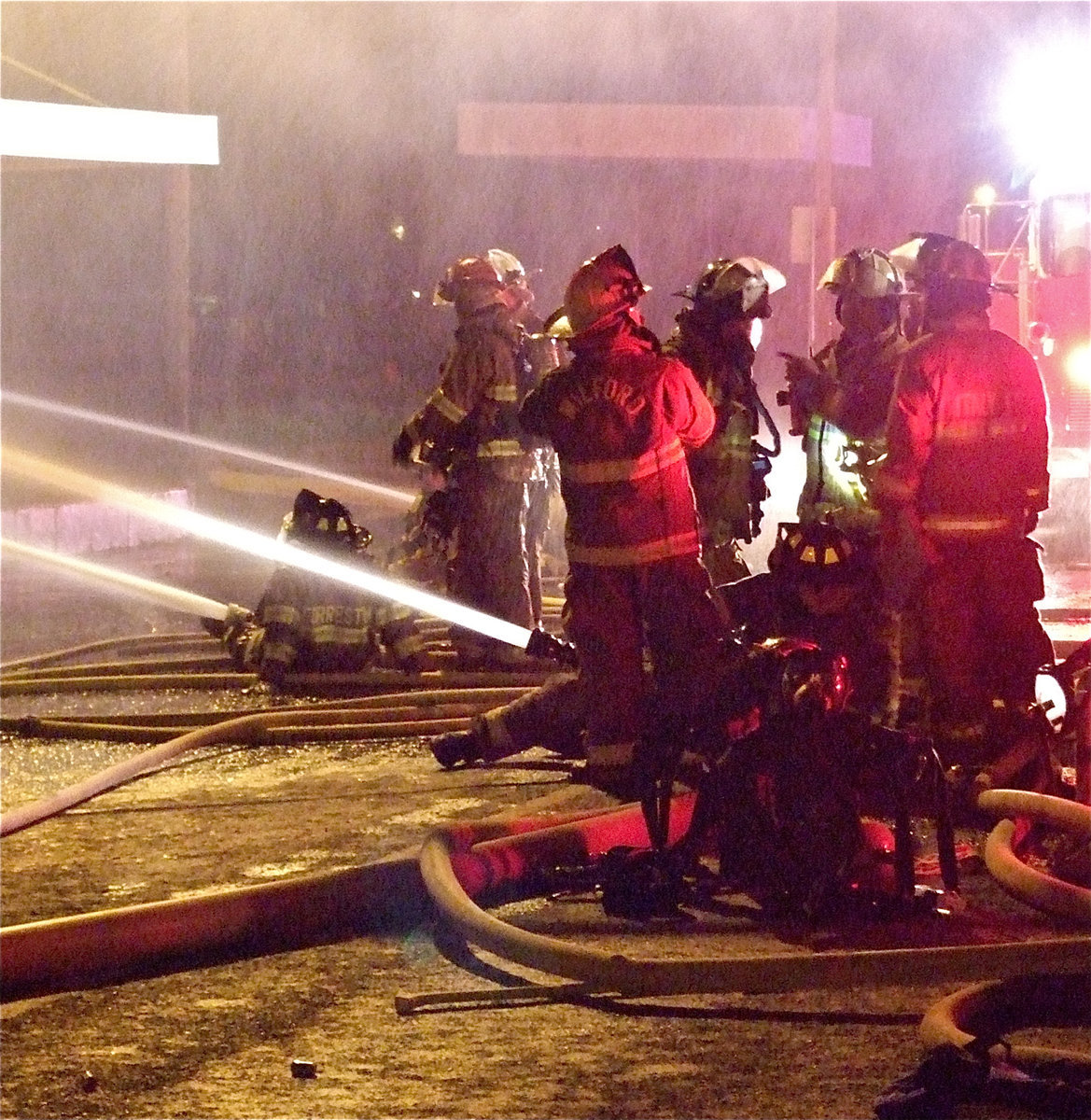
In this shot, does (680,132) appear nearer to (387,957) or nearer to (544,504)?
(544,504)

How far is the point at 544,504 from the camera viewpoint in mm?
9219

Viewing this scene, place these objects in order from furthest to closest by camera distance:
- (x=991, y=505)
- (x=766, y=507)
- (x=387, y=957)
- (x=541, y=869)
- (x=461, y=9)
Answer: (x=461, y=9) < (x=766, y=507) < (x=991, y=505) < (x=541, y=869) < (x=387, y=957)

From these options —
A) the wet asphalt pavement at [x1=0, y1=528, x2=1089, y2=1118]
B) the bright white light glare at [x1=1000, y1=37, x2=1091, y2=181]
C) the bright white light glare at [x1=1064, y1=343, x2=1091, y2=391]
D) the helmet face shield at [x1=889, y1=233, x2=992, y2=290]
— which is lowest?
the wet asphalt pavement at [x1=0, y1=528, x2=1089, y2=1118]

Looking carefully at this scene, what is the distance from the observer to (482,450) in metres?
8.51

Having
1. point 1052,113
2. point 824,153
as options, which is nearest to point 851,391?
point 1052,113

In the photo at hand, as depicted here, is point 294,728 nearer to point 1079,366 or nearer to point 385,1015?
point 385,1015

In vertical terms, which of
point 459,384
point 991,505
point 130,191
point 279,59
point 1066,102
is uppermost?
point 279,59

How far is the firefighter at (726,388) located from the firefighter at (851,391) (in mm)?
248

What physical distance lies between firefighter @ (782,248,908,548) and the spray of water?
29.4 feet

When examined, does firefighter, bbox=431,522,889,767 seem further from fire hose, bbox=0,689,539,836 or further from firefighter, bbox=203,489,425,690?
firefighter, bbox=203,489,425,690

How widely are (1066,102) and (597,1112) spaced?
1224 centimetres

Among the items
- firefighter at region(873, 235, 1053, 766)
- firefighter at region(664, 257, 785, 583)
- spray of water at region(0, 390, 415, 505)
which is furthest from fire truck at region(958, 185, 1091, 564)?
firefighter at region(873, 235, 1053, 766)

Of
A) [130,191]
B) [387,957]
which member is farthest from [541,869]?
[130,191]

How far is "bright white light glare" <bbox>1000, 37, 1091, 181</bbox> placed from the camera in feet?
45.2
